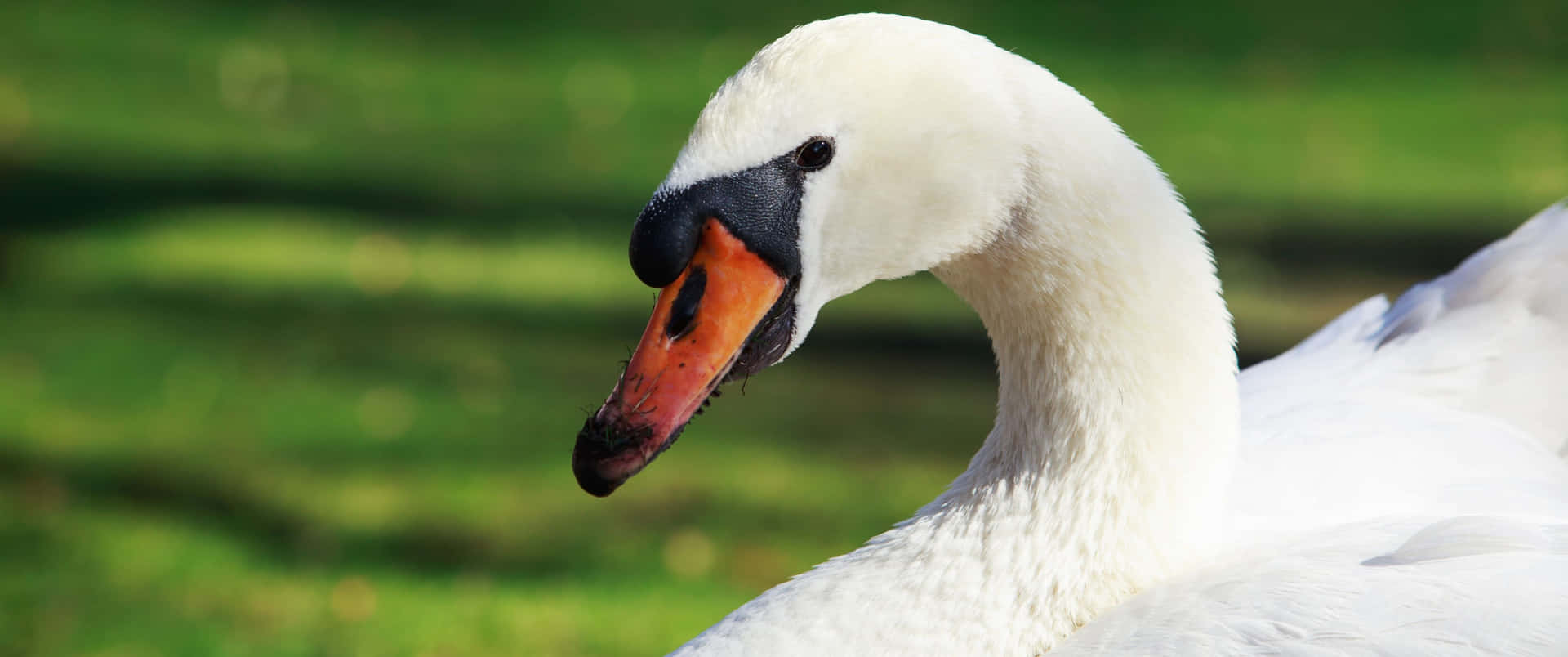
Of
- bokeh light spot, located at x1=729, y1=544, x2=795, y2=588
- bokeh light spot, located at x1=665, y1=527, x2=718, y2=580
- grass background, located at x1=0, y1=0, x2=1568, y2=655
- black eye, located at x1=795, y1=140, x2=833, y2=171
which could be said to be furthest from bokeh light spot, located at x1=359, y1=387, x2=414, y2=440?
black eye, located at x1=795, y1=140, x2=833, y2=171

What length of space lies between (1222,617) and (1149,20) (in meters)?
11.3

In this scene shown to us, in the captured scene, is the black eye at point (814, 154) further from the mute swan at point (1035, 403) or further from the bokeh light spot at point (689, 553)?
the bokeh light spot at point (689, 553)

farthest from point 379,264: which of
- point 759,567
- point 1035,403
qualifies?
point 1035,403

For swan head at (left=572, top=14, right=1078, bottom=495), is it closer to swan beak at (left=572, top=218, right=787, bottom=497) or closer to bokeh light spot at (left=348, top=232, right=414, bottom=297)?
swan beak at (left=572, top=218, right=787, bottom=497)

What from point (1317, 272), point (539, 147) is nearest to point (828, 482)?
point (1317, 272)

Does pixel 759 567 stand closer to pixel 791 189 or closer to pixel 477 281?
pixel 791 189

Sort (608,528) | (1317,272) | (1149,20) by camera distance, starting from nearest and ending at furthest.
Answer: (608,528) < (1317,272) < (1149,20)

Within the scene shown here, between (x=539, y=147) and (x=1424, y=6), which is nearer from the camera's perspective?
(x=539, y=147)

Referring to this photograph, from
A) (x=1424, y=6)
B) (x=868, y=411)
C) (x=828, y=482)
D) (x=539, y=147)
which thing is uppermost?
(x=1424, y=6)

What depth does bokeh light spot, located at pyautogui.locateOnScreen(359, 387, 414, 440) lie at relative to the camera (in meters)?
5.16

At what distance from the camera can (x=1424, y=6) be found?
12938 mm

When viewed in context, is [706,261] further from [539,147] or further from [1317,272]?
[539,147]

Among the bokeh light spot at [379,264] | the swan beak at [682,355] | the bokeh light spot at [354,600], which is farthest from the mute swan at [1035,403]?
the bokeh light spot at [379,264]

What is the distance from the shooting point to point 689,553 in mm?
4324
